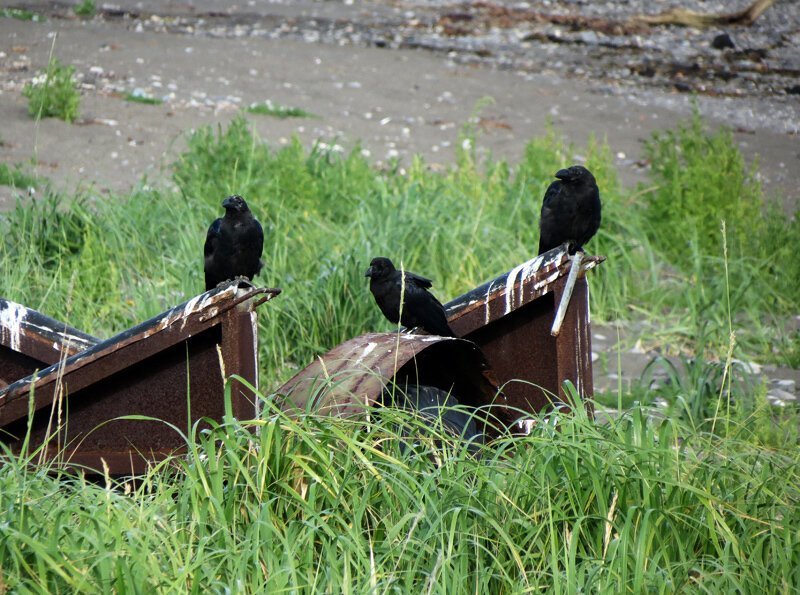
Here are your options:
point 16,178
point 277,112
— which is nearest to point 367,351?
point 16,178

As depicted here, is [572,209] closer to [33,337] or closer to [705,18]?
[33,337]

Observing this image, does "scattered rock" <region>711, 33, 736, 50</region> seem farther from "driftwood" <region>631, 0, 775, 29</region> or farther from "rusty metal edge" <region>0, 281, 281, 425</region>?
"rusty metal edge" <region>0, 281, 281, 425</region>

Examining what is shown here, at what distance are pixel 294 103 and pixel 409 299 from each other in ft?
22.2

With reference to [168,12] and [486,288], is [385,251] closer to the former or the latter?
[486,288]

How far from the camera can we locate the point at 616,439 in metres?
3.38

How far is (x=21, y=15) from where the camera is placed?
517 inches

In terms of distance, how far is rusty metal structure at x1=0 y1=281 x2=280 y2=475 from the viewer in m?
3.43

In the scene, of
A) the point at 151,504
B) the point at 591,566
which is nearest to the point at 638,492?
the point at 591,566

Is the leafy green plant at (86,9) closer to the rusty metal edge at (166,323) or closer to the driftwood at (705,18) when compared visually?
the driftwood at (705,18)

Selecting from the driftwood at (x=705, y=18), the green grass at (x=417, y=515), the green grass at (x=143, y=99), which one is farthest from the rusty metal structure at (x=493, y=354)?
the driftwood at (x=705, y=18)

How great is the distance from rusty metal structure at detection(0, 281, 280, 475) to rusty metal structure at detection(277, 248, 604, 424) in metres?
0.27

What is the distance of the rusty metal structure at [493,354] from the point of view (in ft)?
12.0

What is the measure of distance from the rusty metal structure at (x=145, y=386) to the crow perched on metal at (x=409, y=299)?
60cm

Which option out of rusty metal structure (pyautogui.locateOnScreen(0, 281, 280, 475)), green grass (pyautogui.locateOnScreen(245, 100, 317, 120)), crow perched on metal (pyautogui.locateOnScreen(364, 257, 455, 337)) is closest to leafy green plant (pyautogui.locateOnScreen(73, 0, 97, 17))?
green grass (pyautogui.locateOnScreen(245, 100, 317, 120))
